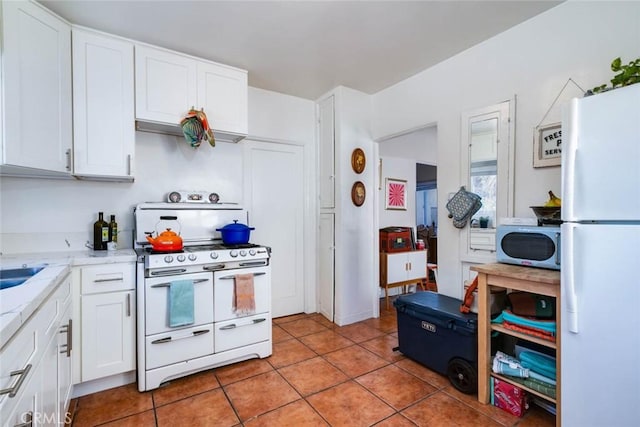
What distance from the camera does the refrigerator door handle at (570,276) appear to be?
1.43 metres

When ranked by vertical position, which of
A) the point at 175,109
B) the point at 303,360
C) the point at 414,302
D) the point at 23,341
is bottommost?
the point at 303,360

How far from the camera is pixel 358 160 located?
3527 mm

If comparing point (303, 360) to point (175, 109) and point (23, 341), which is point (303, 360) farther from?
point (175, 109)

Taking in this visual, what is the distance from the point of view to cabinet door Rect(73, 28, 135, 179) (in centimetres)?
222

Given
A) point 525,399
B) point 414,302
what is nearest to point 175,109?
point 414,302

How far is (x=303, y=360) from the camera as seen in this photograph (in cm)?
260

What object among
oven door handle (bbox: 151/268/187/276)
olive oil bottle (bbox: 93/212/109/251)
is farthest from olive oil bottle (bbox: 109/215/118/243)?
oven door handle (bbox: 151/268/187/276)

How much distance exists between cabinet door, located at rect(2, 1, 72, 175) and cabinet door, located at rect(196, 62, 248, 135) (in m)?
0.94

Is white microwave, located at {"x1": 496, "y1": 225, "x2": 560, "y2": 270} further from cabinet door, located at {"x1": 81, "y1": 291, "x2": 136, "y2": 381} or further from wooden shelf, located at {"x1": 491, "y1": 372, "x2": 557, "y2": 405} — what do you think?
cabinet door, located at {"x1": 81, "y1": 291, "x2": 136, "y2": 381}

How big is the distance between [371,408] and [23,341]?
6.03 feet

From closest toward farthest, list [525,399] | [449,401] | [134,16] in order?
1. [525,399]
2. [449,401]
3. [134,16]

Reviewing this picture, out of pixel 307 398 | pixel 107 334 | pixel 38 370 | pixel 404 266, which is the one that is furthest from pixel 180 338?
pixel 404 266

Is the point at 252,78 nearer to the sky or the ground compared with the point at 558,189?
nearer to the sky

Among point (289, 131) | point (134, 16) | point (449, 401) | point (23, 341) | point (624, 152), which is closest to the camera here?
point (23, 341)
